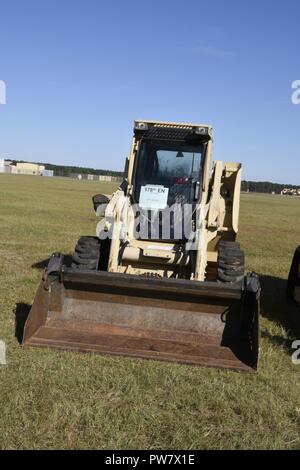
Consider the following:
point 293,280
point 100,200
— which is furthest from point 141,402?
point 293,280

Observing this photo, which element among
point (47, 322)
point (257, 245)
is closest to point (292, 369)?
point (47, 322)

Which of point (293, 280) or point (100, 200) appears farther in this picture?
point (293, 280)

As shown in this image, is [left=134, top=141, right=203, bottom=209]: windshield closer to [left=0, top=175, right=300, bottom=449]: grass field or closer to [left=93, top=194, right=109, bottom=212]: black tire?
[left=93, top=194, right=109, bottom=212]: black tire

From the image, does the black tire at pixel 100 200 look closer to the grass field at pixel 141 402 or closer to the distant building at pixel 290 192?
the grass field at pixel 141 402

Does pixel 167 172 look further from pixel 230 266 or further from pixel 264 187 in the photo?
A: pixel 264 187

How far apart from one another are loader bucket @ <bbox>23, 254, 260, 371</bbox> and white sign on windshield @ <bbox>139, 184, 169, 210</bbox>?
1.71 m

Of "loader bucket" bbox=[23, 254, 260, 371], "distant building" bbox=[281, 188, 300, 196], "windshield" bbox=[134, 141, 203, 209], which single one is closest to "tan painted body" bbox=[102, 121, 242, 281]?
"windshield" bbox=[134, 141, 203, 209]

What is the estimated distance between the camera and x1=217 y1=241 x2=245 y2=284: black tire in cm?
668

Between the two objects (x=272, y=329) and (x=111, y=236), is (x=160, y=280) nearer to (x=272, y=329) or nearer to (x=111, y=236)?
(x=111, y=236)

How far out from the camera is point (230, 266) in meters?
6.81

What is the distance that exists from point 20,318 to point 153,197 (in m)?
2.38

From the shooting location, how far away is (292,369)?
5742 mm

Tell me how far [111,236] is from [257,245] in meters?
10.6
